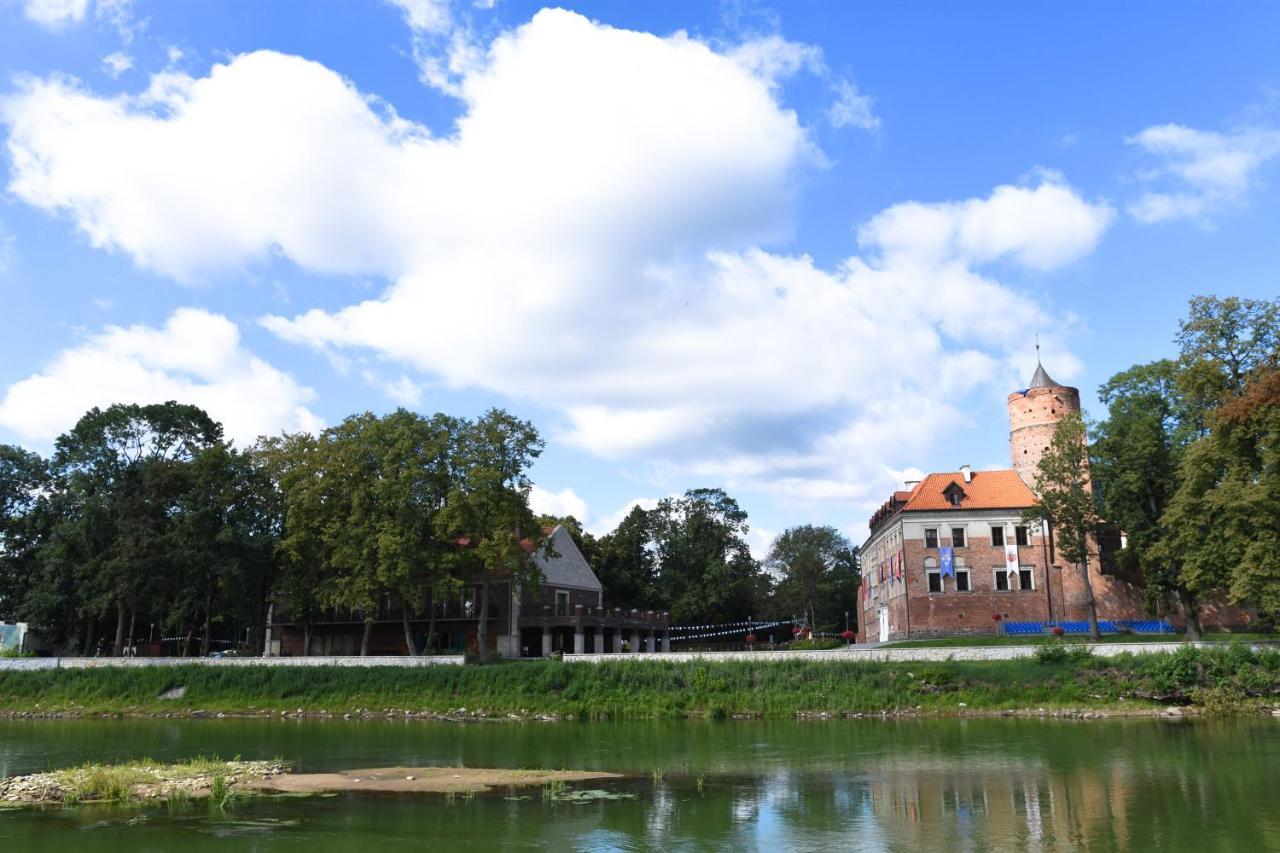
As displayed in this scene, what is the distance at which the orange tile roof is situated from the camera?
183 feet

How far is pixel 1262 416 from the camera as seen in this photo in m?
35.3

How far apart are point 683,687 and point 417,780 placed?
19.9 metres

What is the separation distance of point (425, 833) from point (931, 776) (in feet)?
36.7

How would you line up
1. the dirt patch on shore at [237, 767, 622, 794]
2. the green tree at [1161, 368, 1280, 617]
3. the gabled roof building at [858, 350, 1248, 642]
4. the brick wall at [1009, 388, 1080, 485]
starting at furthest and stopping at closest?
the brick wall at [1009, 388, 1080, 485]
the gabled roof building at [858, 350, 1248, 642]
the green tree at [1161, 368, 1280, 617]
the dirt patch on shore at [237, 767, 622, 794]

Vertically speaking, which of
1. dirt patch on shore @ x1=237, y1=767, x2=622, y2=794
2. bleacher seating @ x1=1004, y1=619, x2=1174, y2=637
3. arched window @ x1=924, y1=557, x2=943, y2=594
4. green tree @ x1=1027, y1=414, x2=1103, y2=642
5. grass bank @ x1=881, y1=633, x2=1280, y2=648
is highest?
green tree @ x1=1027, y1=414, x2=1103, y2=642

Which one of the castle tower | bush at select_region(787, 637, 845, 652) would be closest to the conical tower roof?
the castle tower

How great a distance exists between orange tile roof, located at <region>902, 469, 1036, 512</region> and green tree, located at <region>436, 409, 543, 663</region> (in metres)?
22.9

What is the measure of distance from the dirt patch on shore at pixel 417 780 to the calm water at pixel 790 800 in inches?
46.8

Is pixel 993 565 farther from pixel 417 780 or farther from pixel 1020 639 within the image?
pixel 417 780

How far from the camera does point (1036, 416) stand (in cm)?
5825

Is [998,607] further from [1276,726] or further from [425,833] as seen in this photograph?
[425,833]

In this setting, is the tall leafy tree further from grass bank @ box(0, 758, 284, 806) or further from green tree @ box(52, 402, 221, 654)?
green tree @ box(52, 402, 221, 654)

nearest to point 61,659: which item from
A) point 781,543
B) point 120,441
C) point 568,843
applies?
point 120,441

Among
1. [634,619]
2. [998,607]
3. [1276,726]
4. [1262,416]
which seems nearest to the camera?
[1276,726]
